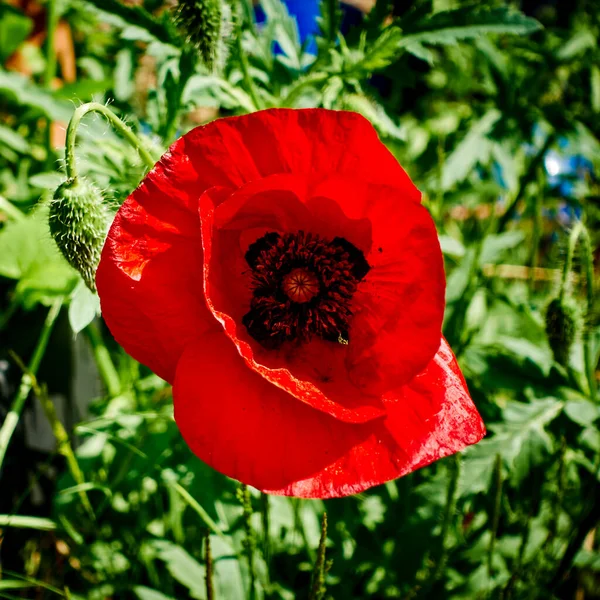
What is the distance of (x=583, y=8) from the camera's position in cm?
254

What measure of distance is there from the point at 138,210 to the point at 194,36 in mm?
556

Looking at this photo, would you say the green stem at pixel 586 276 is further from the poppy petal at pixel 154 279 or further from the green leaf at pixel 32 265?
the green leaf at pixel 32 265

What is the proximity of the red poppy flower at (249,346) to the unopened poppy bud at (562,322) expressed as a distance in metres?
0.52

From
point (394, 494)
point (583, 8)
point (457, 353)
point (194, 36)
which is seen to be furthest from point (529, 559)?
point (583, 8)

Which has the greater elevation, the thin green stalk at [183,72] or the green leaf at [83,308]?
the thin green stalk at [183,72]

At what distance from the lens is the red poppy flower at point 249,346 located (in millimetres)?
953

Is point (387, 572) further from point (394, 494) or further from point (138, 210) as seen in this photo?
point (138, 210)

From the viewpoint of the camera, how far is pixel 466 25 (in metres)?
1.52

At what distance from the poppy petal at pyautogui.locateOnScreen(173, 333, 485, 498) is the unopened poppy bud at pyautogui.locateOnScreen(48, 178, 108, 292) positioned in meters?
0.29

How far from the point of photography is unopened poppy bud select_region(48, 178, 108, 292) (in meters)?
1.07

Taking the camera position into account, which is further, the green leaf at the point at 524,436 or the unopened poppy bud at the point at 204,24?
the green leaf at the point at 524,436

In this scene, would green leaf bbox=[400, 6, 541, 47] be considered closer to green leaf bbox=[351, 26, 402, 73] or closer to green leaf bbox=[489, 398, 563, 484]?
green leaf bbox=[351, 26, 402, 73]

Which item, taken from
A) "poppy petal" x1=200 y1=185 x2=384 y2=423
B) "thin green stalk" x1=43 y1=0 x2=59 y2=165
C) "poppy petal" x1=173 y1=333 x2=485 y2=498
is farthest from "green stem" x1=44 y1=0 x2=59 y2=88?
"poppy petal" x1=173 y1=333 x2=485 y2=498

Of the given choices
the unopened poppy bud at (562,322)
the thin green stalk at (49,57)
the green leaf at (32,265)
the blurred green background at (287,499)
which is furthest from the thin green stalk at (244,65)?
the thin green stalk at (49,57)
